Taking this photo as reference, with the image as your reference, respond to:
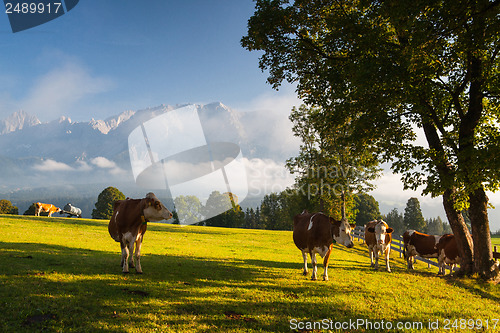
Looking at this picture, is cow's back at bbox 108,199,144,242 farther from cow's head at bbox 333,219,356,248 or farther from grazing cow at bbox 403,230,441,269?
grazing cow at bbox 403,230,441,269

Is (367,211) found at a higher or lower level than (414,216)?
higher

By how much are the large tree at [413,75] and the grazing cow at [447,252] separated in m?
1.96

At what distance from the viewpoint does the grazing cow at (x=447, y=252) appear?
16.0 m

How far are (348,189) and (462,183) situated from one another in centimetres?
2229

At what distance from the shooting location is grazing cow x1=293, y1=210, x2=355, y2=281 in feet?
36.1

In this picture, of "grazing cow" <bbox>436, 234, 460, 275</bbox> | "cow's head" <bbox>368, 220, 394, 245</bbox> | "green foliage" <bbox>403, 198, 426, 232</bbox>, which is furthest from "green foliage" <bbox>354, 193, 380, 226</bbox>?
"cow's head" <bbox>368, 220, 394, 245</bbox>

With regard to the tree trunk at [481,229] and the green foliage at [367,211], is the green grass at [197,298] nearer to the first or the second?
the tree trunk at [481,229]

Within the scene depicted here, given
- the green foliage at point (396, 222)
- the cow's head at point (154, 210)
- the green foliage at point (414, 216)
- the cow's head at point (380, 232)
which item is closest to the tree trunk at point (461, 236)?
the cow's head at point (380, 232)

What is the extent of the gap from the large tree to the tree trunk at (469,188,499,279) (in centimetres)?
4

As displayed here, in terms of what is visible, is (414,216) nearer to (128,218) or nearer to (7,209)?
(128,218)
